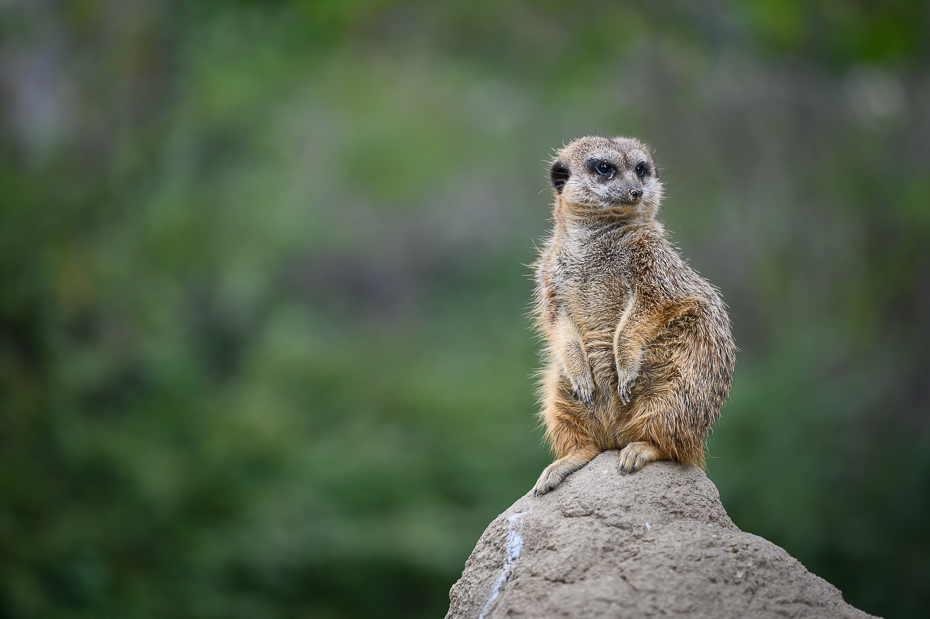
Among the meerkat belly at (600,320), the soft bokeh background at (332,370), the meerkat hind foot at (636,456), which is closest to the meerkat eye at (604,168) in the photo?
the meerkat belly at (600,320)

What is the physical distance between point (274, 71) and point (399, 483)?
14.0ft

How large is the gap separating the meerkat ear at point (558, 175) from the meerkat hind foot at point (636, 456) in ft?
3.80

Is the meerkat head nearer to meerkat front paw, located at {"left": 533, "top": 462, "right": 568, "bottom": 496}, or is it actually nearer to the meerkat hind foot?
the meerkat hind foot

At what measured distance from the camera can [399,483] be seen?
7.59 meters

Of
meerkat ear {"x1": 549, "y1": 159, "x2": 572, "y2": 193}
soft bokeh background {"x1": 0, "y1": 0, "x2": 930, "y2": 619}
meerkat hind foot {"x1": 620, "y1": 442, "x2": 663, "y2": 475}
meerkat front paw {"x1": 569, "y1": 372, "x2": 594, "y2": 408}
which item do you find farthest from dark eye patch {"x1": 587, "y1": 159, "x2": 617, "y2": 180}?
soft bokeh background {"x1": 0, "y1": 0, "x2": 930, "y2": 619}

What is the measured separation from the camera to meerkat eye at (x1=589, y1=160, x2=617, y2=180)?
3199 mm

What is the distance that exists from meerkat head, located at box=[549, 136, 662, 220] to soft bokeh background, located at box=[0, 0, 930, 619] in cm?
179

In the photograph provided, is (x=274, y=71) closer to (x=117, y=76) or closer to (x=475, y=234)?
(x=117, y=76)

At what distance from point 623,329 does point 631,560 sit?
80cm

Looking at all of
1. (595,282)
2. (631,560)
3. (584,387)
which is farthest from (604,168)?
(631,560)

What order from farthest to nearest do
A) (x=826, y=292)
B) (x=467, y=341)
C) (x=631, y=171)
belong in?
(x=467, y=341) → (x=826, y=292) → (x=631, y=171)

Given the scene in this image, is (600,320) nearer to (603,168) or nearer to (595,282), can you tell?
(595,282)

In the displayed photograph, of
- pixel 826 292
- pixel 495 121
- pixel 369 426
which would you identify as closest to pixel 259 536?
pixel 369 426

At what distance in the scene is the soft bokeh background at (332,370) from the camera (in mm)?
5922
